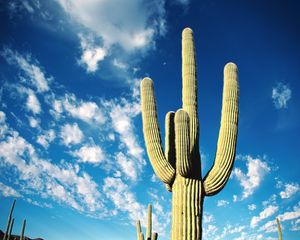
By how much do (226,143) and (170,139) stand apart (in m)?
1.34

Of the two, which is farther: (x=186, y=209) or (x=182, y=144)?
(x=182, y=144)

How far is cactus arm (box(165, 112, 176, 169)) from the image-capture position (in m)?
7.09

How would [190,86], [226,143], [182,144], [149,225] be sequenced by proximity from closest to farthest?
[182,144] → [226,143] → [190,86] → [149,225]

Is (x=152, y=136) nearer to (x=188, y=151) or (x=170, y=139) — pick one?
(x=170, y=139)

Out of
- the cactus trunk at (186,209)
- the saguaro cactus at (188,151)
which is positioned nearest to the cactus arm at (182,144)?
the saguaro cactus at (188,151)

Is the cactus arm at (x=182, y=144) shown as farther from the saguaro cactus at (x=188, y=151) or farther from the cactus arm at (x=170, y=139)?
the cactus arm at (x=170, y=139)

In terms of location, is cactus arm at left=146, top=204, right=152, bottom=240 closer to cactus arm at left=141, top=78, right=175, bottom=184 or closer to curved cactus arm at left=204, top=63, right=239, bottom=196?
cactus arm at left=141, top=78, right=175, bottom=184

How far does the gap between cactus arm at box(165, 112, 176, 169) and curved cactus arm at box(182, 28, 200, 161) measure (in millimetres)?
538

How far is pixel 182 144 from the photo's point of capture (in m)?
6.23

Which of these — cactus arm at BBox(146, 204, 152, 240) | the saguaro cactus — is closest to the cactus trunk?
the saguaro cactus

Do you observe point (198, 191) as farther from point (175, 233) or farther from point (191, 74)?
point (191, 74)

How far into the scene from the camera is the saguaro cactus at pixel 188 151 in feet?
20.2

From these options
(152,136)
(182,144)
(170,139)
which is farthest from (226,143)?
(152,136)

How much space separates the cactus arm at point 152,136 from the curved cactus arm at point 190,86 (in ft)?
2.14
